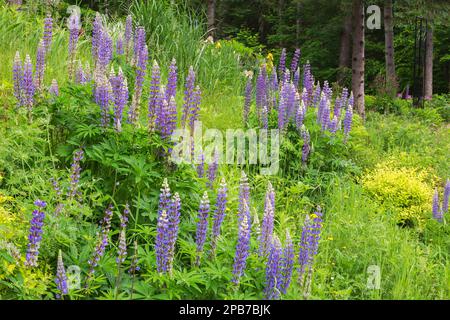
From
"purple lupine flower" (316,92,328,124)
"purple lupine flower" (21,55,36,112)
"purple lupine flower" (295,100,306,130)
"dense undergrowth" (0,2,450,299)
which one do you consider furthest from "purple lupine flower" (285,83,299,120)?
"purple lupine flower" (21,55,36,112)

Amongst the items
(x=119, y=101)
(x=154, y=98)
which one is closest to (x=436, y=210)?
(x=154, y=98)

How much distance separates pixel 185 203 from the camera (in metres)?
3.79

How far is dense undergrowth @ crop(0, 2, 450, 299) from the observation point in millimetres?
3053

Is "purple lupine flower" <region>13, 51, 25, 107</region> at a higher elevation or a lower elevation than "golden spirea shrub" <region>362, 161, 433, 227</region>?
higher

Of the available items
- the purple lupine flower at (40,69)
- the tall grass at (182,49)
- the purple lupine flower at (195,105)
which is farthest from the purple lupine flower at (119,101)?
the tall grass at (182,49)

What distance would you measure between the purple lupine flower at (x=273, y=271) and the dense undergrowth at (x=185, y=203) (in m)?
0.05

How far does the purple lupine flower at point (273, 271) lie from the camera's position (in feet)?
9.74

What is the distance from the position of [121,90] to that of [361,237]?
2.47 meters

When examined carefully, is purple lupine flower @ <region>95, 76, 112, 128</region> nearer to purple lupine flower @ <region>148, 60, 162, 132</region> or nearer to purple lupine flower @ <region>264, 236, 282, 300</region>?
purple lupine flower @ <region>148, 60, 162, 132</region>

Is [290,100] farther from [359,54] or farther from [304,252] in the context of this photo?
[359,54]

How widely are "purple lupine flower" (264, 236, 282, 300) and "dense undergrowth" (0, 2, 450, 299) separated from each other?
0.16ft

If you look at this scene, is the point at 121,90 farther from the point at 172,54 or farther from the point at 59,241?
the point at 172,54

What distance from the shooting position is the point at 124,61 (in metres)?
5.91

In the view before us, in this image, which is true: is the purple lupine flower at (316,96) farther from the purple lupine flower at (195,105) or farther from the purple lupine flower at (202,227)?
the purple lupine flower at (202,227)
